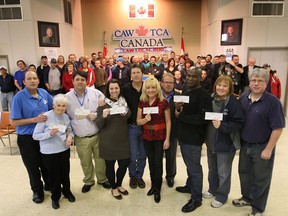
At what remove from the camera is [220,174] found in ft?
7.87

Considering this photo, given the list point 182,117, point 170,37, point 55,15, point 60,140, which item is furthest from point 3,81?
point 170,37

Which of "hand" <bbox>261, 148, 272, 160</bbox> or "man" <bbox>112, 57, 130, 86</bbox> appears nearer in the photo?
"hand" <bbox>261, 148, 272, 160</bbox>

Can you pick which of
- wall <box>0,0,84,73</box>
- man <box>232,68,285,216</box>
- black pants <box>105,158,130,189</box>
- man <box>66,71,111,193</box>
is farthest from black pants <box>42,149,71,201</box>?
wall <box>0,0,84,73</box>

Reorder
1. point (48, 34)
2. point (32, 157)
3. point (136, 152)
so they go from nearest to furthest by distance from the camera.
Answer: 1. point (32, 157)
2. point (136, 152)
3. point (48, 34)

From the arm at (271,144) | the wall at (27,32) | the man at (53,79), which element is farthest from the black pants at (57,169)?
the wall at (27,32)

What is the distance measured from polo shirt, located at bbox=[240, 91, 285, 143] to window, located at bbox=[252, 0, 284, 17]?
5.57 metres

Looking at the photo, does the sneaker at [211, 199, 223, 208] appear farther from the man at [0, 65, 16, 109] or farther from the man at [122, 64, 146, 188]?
the man at [0, 65, 16, 109]

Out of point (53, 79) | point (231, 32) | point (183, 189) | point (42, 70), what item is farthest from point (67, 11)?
point (183, 189)

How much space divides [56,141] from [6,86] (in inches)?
187

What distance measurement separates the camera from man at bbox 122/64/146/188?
260 cm

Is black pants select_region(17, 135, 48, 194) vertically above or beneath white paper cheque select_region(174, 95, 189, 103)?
beneath

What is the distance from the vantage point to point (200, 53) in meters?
9.50

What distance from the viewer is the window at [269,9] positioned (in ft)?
21.5

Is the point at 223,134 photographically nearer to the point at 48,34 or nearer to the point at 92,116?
the point at 92,116
